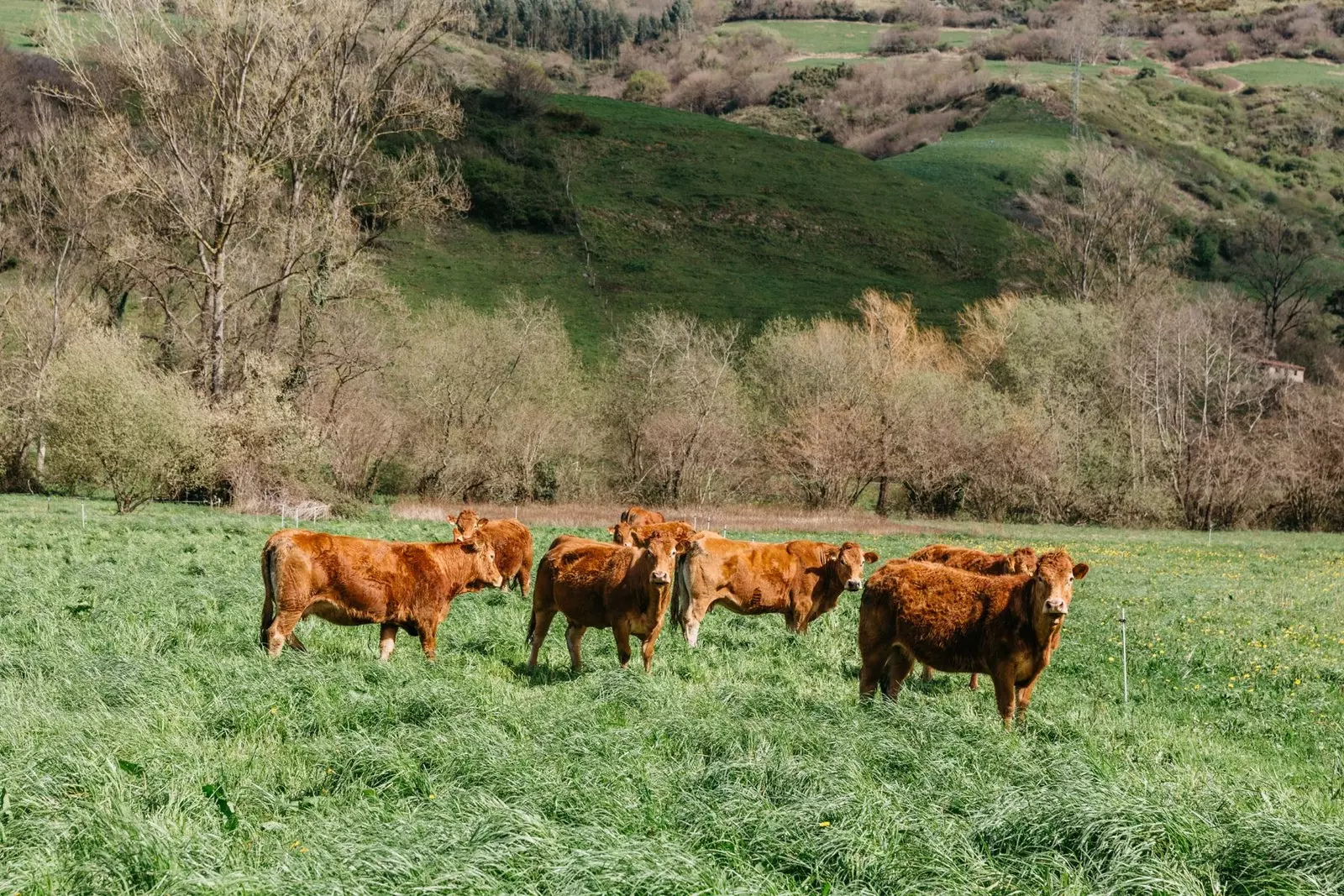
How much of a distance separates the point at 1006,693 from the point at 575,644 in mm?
4888

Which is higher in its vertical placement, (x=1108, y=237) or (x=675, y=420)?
(x=1108, y=237)

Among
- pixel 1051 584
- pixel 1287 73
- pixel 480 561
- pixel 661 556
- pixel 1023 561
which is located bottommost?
pixel 480 561

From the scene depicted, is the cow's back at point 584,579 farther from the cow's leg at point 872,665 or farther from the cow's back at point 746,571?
the cow's leg at point 872,665

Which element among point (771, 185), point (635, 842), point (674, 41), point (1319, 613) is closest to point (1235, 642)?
point (1319, 613)

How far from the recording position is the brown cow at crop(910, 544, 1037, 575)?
1319 cm

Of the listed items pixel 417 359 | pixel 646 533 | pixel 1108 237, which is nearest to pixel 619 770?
pixel 646 533

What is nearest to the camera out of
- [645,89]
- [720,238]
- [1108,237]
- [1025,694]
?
[1025,694]

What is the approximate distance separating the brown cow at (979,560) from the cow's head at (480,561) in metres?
5.73

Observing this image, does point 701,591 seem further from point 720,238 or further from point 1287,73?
point 1287,73

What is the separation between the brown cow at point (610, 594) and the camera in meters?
12.3

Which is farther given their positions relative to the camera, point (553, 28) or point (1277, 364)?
point (553, 28)

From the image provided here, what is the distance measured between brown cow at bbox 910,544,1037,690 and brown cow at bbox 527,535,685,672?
3.36 meters

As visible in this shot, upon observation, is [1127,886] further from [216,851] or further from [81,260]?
[81,260]

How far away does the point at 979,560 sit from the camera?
14.7 metres
